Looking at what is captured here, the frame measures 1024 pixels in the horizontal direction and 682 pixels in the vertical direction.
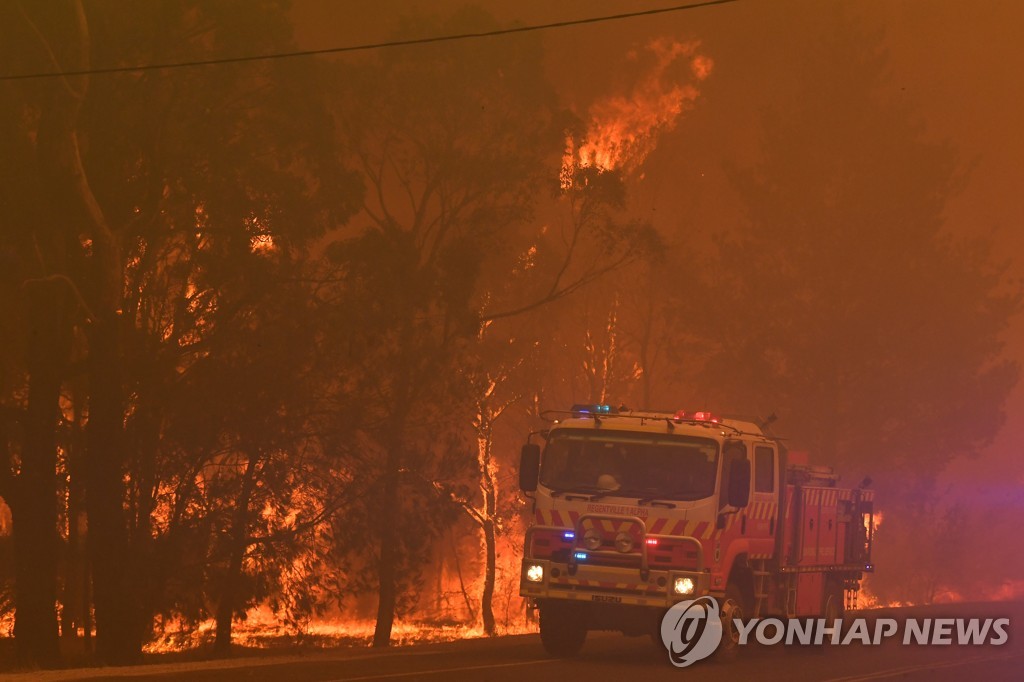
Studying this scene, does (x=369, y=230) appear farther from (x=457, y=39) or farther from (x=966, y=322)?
(x=966, y=322)

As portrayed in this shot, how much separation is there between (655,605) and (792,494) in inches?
151

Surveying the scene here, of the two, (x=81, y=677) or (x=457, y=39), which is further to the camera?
(x=457, y=39)

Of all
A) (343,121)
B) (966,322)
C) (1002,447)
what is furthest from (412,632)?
(1002,447)

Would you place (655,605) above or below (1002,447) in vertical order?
below

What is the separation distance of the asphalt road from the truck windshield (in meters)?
2.06

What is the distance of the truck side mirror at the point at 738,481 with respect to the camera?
17.3 m

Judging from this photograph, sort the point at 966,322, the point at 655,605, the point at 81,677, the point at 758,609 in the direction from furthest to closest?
the point at 966,322
the point at 758,609
the point at 655,605
the point at 81,677

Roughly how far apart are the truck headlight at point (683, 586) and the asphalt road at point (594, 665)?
90cm

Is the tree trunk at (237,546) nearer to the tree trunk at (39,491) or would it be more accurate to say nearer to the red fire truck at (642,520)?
the tree trunk at (39,491)

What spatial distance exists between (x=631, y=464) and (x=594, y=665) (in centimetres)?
238

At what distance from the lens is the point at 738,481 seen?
17.3 m

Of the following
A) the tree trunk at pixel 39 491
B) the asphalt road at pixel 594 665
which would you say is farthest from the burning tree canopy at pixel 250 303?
the asphalt road at pixel 594 665

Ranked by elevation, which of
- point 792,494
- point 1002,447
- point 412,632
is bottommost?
point 412,632

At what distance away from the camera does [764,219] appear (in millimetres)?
55312
